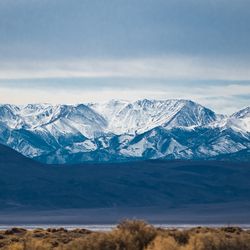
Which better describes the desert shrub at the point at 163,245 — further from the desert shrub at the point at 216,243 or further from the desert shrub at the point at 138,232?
the desert shrub at the point at 138,232

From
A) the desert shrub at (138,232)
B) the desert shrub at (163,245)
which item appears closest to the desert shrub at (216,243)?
the desert shrub at (163,245)

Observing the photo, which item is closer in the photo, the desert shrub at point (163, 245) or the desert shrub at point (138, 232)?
the desert shrub at point (163, 245)

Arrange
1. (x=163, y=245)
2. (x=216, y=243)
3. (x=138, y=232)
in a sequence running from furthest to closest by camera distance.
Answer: (x=138, y=232) < (x=216, y=243) < (x=163, y=245)

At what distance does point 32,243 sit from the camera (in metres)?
41.9

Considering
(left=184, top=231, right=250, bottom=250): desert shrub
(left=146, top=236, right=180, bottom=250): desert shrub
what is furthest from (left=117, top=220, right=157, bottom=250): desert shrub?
(left=146, top=236, right=180, bottom=250): desert shrub

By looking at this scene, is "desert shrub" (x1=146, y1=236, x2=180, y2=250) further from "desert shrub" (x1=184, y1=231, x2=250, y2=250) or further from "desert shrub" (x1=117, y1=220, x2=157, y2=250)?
"desert shrub" (x1=117, y1=220, x2=157, y2=250)

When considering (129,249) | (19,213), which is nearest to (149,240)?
(129,249)

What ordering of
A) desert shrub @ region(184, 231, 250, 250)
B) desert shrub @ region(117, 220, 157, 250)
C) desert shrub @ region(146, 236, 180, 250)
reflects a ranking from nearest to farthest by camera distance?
desert shrub @ region(146, 236, 180, 250)
desert shrub @ region(184, 231, 250, 250)
desert shrub @ region(117, 220, 157, 250)

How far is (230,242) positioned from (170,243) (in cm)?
633

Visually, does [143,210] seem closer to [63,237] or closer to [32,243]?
[63,237]

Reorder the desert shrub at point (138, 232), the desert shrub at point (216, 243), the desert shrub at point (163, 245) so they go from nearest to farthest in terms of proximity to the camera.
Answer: the desert shrub at point (163, 245), the desert shrub at point (216, 243), the desert shrub at point (138, 232)

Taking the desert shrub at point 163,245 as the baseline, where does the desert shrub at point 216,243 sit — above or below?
above

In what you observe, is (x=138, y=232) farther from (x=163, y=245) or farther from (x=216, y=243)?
(x=163, y=245)

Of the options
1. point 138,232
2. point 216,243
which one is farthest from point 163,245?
point 138,232
